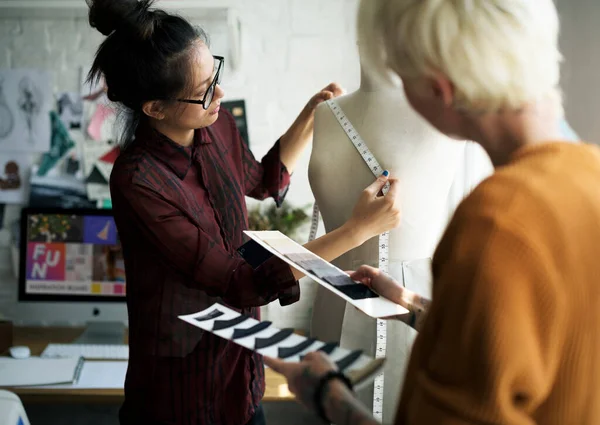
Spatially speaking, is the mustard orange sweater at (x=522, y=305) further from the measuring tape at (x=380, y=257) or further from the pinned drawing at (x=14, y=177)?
the pinned drawing at (x=14, y=177)

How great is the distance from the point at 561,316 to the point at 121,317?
2186 millimetres

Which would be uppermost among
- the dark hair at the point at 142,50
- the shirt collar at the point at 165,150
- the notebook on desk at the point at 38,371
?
the dark hair at the point at 142,50

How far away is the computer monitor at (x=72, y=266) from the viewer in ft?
8.34

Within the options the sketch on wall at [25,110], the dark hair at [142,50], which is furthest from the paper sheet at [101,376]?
the dark hair at [142,50]

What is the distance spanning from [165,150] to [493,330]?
99 centimetres

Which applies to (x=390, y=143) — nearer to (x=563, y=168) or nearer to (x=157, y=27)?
(x=157, y=27)

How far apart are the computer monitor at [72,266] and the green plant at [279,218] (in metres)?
0.54

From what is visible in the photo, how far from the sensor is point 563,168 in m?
0.64

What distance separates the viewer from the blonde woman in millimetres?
599

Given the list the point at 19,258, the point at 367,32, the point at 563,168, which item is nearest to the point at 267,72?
the point at 19,258

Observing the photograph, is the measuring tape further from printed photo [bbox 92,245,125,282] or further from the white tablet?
printed photo [bbox 92,245,125,282]

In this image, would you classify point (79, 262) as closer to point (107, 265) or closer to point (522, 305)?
point (107, 265)

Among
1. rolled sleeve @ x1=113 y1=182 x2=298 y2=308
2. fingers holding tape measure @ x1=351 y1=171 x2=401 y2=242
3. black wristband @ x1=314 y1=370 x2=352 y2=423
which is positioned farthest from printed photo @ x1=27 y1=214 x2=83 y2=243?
black wristband @ x1=314 y1=370 x2=352 y2=423

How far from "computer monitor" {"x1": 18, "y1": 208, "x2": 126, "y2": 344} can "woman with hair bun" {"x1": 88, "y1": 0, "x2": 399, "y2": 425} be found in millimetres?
1094
